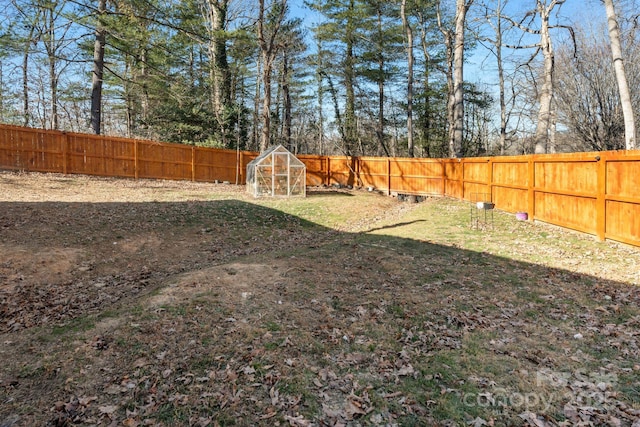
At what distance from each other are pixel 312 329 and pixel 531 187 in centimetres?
880

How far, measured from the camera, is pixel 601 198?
772cm

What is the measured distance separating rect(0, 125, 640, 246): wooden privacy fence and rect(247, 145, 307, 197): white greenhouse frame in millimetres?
5080

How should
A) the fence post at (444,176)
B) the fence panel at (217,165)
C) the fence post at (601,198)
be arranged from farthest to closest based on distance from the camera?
1. the fence panel at (217,165)
2. the fence post at (444,176)
3. the fence post at (601,198)

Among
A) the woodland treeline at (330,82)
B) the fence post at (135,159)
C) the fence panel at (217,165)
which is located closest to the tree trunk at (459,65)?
the woodland treeline at (330,82)

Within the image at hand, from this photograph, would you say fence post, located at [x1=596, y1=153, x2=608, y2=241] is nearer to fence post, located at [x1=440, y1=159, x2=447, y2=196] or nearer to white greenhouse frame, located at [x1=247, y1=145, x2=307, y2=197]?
fence post, located at [x1=440, y1=159, x2=447, y2=196]

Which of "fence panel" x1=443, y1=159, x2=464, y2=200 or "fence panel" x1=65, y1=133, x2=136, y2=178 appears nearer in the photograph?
"fence panel" x1=65, y1=133, x2=136, y2=178

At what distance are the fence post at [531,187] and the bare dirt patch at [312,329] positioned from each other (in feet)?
6.16

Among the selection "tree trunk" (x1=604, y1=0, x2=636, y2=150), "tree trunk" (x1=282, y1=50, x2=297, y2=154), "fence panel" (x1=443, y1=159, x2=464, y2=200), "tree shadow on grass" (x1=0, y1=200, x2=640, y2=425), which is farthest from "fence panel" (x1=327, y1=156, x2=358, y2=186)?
"tree shadow on grass" (x1=0, y1=200, x2=640, y2=425)

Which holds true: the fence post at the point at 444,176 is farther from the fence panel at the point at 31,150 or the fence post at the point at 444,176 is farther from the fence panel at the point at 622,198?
the fence panel at the point at 31,150

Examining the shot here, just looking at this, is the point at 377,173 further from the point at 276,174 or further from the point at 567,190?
the point at 567,190

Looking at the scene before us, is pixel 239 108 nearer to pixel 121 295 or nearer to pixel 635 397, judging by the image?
pixel 121 295

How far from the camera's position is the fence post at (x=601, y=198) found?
25.1ft

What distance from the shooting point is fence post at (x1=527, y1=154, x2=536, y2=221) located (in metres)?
10.3

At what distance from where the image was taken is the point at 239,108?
22359 mm
